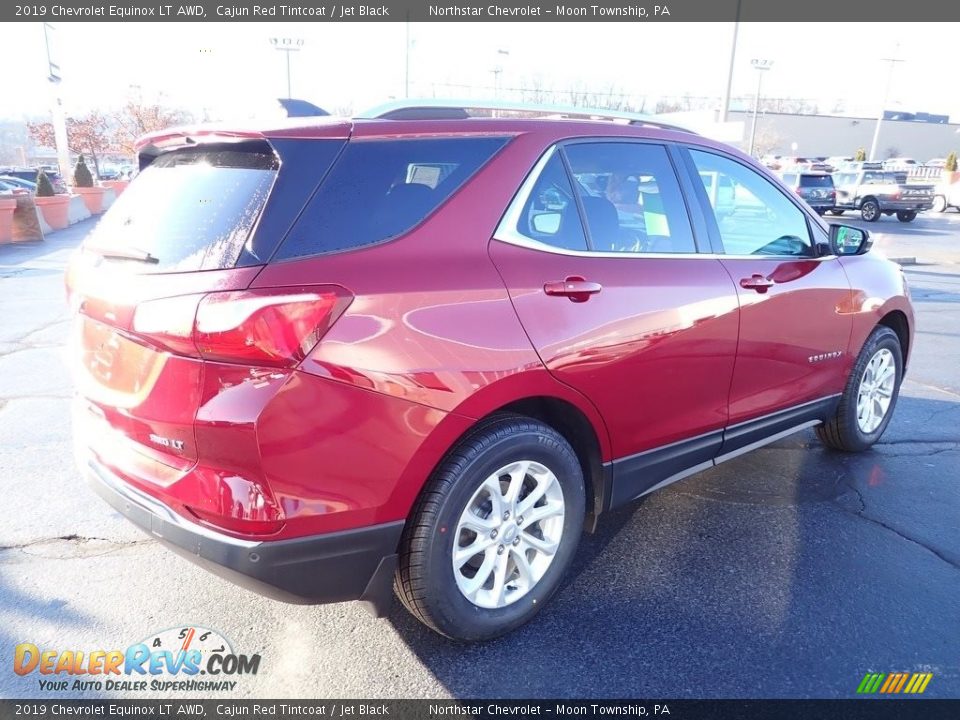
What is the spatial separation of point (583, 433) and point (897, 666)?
4.63ft

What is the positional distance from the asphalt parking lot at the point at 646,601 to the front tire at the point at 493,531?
0.58 ft

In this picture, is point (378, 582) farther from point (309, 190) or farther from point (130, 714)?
point (309, 190)

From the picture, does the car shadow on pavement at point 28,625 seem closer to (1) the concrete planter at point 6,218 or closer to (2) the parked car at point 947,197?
(1) the concrete planter at point 6,218

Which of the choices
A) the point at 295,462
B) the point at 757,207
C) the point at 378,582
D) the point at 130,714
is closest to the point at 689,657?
the point at 378,582

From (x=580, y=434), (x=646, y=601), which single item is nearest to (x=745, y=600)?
(x=646, y=601)

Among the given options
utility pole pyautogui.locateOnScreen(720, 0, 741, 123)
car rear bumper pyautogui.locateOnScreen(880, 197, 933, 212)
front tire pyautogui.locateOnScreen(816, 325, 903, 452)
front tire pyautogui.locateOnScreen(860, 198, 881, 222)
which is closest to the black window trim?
front tire pyautogui.locateOnScreen(816, 325, 903, 452)

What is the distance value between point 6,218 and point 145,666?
1533cm

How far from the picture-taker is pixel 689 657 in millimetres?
2576

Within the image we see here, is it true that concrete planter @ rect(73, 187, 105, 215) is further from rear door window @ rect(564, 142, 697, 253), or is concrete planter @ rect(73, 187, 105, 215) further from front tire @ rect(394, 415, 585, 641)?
front tire @ rect(394, 415, 585, 641)

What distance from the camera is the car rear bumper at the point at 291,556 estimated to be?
2.09 meters

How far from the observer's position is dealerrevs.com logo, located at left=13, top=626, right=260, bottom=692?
245cm

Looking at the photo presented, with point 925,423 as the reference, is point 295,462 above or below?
above

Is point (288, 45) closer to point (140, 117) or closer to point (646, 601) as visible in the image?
point (646, 601)

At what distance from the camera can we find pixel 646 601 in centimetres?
291
